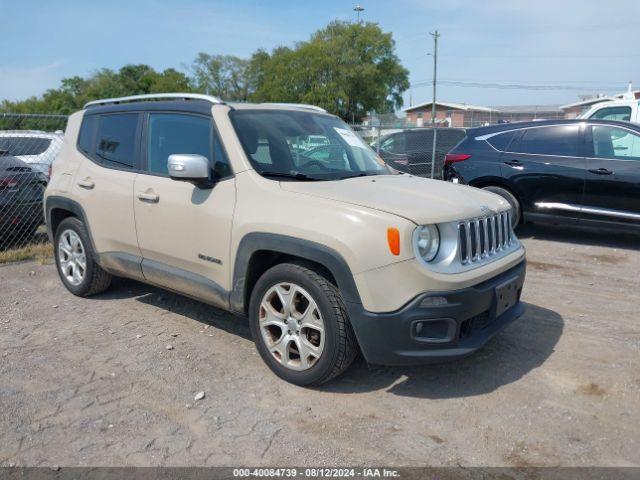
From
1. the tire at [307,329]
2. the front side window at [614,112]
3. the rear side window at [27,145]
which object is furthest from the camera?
the front side window at [614,112]

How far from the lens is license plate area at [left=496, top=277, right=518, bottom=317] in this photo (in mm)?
3551

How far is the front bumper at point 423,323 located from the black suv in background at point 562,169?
4.82 meters

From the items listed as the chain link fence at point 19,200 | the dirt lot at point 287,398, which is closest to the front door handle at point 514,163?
the dirt lot at point 287,398

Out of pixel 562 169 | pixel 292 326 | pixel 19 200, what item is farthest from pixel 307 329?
pixel 19 200

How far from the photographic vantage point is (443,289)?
10.5 ft

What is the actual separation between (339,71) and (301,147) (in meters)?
62.7

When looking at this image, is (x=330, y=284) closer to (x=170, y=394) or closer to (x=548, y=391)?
(x=170, y=394)

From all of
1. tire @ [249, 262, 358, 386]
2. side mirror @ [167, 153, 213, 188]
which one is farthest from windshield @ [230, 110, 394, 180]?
tire @ [249, 262, 358, 386]

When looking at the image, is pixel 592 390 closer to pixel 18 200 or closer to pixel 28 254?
pixel 28 254

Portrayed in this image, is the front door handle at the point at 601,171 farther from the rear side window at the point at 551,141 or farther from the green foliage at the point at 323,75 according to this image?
the green foliage at the point at 323,75

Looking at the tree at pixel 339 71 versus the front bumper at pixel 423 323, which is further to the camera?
the tree at pixel 339 71

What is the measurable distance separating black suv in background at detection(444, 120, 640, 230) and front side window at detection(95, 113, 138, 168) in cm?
527

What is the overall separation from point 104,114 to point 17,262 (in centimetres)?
309

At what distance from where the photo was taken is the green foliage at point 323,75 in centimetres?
6359
